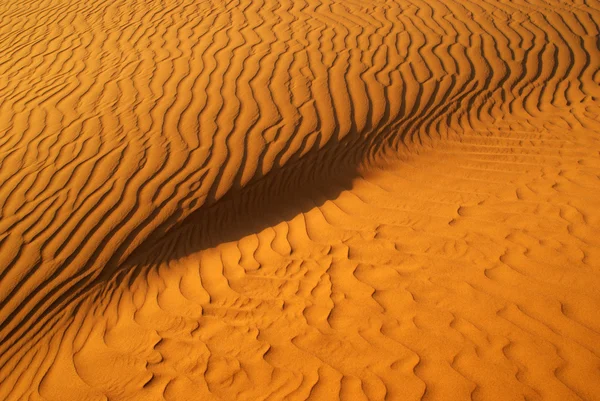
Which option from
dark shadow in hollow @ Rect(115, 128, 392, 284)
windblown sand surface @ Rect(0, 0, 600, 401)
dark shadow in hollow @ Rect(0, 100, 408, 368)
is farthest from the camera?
dark shadow in hollow @ Rect(115, 128, 392, 284)

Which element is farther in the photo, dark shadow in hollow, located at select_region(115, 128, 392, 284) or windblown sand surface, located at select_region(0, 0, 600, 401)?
dark shadow in hollow, located at select_region(115, 128, 392, 284)

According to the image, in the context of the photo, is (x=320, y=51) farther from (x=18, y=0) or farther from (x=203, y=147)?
(x=18, y=0)

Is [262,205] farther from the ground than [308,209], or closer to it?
farther from the ground

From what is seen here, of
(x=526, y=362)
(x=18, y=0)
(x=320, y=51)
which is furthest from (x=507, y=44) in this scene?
(x=18, y=0)

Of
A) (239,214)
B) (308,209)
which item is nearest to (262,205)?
(239,214)

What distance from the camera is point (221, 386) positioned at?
10.6 feet

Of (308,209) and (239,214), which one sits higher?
(239,214)

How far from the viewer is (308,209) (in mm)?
5027

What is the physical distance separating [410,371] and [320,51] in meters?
5.01

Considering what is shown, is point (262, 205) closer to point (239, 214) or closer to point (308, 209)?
point (239, 214)

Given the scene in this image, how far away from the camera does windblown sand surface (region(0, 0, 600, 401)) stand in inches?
129

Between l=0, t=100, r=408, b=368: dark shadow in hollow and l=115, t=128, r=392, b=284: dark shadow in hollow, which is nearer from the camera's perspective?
l=0, t=100, r=408, b=368: dark shadow in hollow

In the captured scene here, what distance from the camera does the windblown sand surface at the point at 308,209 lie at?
10.8 feet

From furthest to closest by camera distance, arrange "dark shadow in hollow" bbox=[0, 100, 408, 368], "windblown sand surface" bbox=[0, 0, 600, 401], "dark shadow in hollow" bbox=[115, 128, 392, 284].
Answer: "dark shadow in hollow" bbox=[115, 128, 392, 284], "dark shadow in hollow" bbox=[0, 100, 408, 368], "windblown sand surface" bbox=[0, 0, 600, 401]
